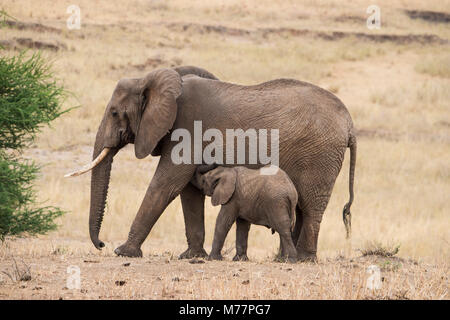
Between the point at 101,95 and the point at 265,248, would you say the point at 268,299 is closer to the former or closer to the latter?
the point at 265,248

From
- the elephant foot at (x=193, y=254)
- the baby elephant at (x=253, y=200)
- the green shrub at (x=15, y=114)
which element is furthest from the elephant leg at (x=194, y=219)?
the green shrub at (x=15, y=114)

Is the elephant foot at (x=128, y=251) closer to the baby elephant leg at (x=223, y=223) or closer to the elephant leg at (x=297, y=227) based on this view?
the baby elephant leg at (x=223, y=223)

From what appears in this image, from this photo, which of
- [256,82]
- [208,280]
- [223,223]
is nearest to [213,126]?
[223,223]

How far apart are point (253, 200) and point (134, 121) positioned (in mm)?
2145

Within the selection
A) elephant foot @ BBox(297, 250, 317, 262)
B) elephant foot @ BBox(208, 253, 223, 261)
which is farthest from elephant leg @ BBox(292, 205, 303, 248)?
elephant foot @ BBox(208, 253, 223, 261)

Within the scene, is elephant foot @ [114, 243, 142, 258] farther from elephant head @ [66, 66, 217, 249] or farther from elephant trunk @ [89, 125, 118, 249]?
elephant trunk @ [89, 125, 118, 249]

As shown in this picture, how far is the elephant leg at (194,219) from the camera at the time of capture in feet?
40.8

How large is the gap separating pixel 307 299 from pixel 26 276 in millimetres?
3278

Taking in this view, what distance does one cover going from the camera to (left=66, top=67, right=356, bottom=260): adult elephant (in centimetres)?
1166

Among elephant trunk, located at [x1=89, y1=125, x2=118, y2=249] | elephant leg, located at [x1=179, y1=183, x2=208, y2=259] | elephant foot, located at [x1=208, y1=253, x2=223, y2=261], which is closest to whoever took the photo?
elephant foot, located at [x1=208, y1=253, x2=223, y2=261]

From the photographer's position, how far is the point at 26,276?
967 centimetres

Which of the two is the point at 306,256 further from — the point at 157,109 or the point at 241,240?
the point at 157,109

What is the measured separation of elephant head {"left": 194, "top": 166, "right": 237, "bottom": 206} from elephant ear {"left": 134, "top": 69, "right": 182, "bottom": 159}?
2.53ft

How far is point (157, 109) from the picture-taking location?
1170cm
